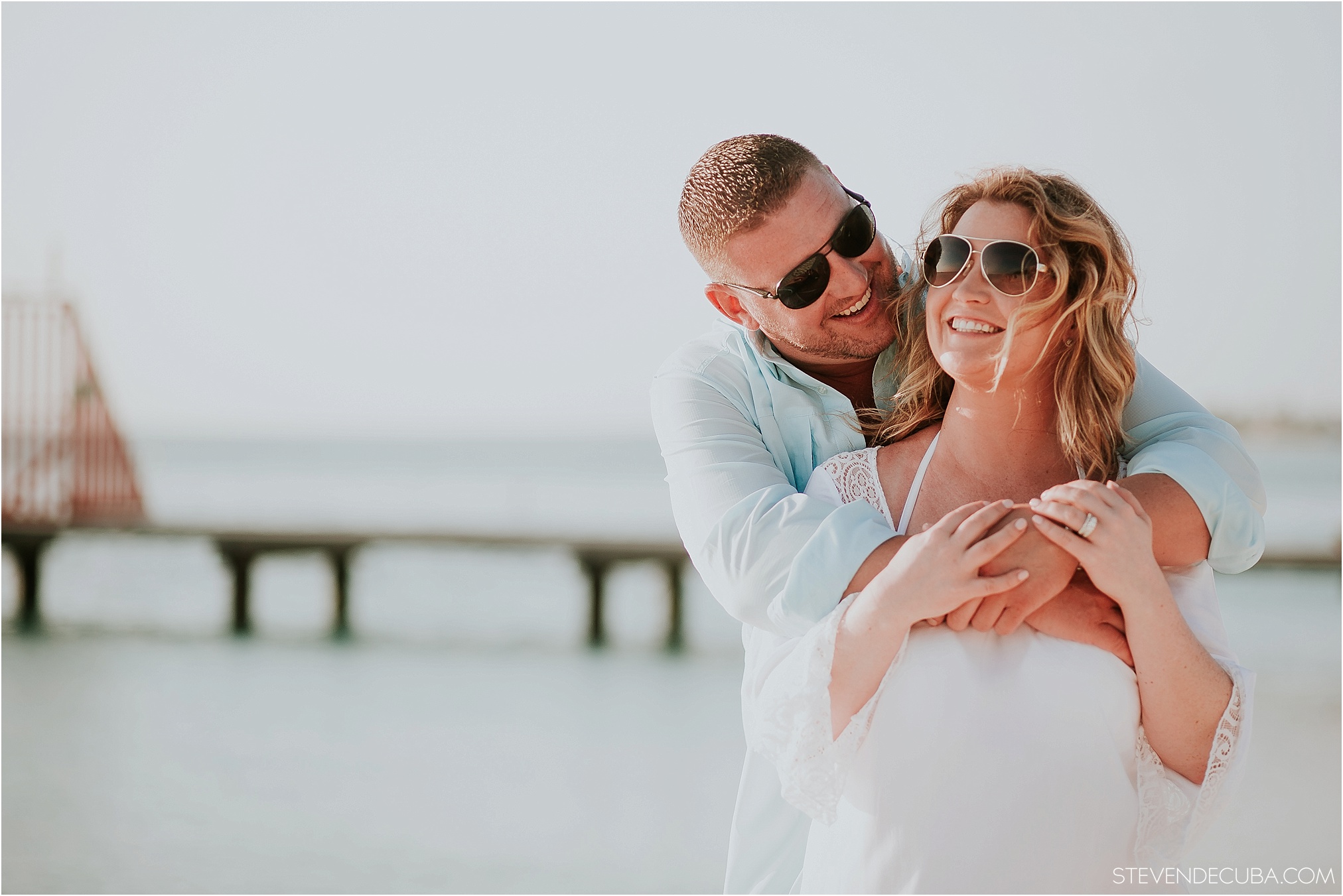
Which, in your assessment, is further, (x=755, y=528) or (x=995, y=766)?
(x=755, y=528)

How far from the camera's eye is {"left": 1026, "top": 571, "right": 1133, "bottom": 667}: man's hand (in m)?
1.82

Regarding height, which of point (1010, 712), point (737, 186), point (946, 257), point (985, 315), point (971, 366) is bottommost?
point (1010, 712)

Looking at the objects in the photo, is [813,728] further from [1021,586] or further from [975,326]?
[975,326]

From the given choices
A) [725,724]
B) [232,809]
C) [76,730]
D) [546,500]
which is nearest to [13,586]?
[76,730]

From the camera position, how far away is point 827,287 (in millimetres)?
2670

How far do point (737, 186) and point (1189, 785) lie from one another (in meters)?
1.73

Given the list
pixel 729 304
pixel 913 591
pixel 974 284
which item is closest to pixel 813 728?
pixel 913 591

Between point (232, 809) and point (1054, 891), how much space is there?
6.09 metres

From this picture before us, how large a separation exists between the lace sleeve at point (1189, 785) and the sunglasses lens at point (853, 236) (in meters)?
1.26

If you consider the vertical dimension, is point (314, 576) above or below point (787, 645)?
below

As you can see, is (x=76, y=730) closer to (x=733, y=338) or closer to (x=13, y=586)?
(x=13, y=586)

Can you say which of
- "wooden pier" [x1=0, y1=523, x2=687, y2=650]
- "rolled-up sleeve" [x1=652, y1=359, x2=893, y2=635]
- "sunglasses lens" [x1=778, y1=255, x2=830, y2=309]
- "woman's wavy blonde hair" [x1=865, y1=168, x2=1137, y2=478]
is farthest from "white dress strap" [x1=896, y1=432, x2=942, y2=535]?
"wooden pier" [x1=0, y1=523, x2=687, y2=650]

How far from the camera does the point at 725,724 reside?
333 inches

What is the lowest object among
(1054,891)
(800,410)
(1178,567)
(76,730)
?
(76,730)
